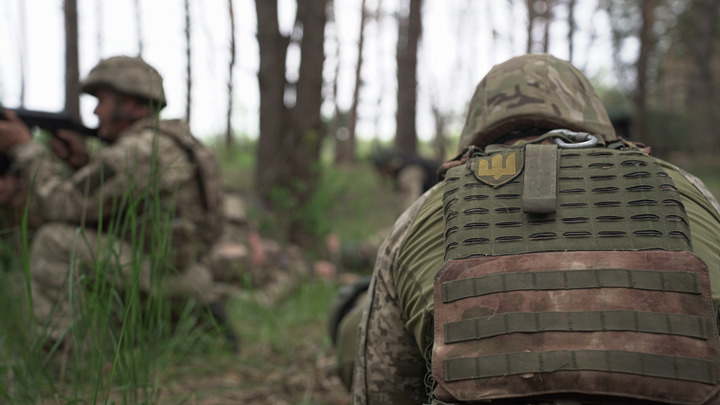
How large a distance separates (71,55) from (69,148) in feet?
10.3

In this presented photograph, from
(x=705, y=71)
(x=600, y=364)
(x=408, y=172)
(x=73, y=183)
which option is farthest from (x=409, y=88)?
(x=600, y=364)

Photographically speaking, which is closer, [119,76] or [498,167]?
[498,167]

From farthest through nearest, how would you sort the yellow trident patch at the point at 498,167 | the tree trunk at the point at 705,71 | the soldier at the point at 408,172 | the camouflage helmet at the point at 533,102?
1. the tree trunk at the point at 705,71
2. the soldier at the point at 408,172
3. the camouflage helmet at the point at 533,102
4. the yellow trident patch at the point at 498,167

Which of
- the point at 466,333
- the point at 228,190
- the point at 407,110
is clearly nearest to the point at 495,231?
the point at 466,333

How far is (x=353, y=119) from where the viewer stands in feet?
55.7

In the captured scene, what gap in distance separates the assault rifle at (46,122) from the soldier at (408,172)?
368 cm

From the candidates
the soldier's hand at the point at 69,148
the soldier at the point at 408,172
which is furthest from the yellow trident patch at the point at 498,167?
the soldier at the point at 408,172

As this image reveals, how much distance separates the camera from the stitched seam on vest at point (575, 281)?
111 cm

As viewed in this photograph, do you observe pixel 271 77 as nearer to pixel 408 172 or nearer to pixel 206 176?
pixel 408 172

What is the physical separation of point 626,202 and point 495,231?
0.94ft

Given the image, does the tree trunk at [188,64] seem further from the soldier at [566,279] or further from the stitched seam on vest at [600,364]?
the stitched seam on vest at [600,364]

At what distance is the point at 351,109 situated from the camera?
17516 mm

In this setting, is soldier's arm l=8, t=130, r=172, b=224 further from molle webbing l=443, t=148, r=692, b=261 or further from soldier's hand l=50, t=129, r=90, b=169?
molle webbing l=443, t=148, r=692, b=261

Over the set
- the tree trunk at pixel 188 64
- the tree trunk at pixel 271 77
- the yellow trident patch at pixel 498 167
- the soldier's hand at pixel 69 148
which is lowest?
the yellow trident patch at pixel 498 167
